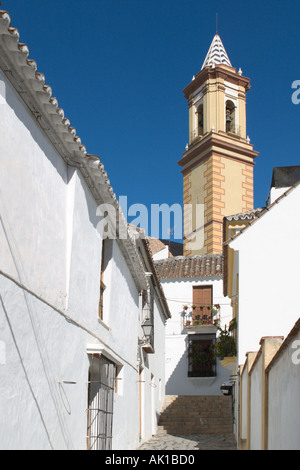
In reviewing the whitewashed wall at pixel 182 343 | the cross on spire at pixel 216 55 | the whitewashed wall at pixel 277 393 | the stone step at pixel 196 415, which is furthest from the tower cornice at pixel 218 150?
the whitewashed wall at pixel 277 393

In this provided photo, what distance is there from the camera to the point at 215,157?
31250 millimetres

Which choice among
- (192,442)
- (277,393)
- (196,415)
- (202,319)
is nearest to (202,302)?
(202,319)

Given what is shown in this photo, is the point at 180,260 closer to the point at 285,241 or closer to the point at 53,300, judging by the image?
the point at 285,241

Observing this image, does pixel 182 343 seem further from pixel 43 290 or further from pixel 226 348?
pixel 43 290

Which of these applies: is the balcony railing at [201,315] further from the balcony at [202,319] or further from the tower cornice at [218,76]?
the tower cornice at [218,76]

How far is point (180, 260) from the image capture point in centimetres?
2783

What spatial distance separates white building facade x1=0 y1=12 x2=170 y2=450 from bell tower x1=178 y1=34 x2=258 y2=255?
66.5 feet

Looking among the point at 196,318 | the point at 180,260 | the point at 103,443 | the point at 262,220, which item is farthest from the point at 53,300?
the point at 180,260

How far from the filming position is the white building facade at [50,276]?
546cm

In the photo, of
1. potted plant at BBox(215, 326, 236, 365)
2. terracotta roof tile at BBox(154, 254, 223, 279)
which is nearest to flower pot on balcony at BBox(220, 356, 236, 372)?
potted plant at BBox(215, 326, 236, 365)

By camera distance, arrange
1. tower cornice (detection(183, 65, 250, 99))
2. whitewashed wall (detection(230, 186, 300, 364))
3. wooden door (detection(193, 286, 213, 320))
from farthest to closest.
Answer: tower cornice (detection(183, 65, 250, 99)), wooden door (detection(193, 286, 213, 320)), whitewashed wall (detection(230, 186, 300, 364))

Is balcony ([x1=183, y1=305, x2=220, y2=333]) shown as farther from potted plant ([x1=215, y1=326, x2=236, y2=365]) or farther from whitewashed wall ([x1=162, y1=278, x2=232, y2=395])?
potted plant ([x1=215, y1=326, x2=236, y2=365])

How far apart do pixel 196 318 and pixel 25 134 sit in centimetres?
2046

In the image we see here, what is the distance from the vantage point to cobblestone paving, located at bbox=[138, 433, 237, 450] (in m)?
14.0
